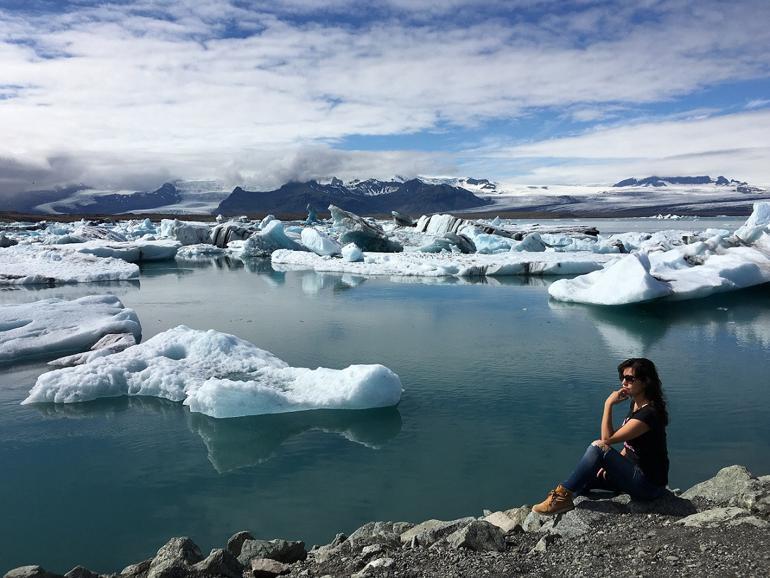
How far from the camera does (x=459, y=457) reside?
15.3 ft

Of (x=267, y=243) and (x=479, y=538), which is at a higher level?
(x=479, y=538)

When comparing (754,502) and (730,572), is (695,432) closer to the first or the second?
(754,502)

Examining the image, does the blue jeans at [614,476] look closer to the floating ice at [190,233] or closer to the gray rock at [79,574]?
the gray rock at [79,574]

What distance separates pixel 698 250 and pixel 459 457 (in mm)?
12315

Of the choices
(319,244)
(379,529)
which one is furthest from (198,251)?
(379,529)

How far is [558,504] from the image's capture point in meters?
3.09

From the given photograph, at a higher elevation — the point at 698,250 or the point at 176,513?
the point at 698,250

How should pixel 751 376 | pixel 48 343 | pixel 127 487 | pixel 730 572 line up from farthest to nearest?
pixel 48 343 < pixel 751 376 < pixel 127 487 < pixel 730 572

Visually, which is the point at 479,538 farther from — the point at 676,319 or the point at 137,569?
the point at 676,319

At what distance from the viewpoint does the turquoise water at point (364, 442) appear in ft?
12.6

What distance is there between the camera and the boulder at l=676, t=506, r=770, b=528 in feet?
9.03

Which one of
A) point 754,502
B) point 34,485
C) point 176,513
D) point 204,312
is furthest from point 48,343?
point 754,502

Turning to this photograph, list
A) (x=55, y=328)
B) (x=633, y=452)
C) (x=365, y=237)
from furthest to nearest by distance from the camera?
(x=365, y=237) → (x=55, y=328) → (x=633, y=452)

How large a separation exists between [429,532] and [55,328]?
7.39 m
